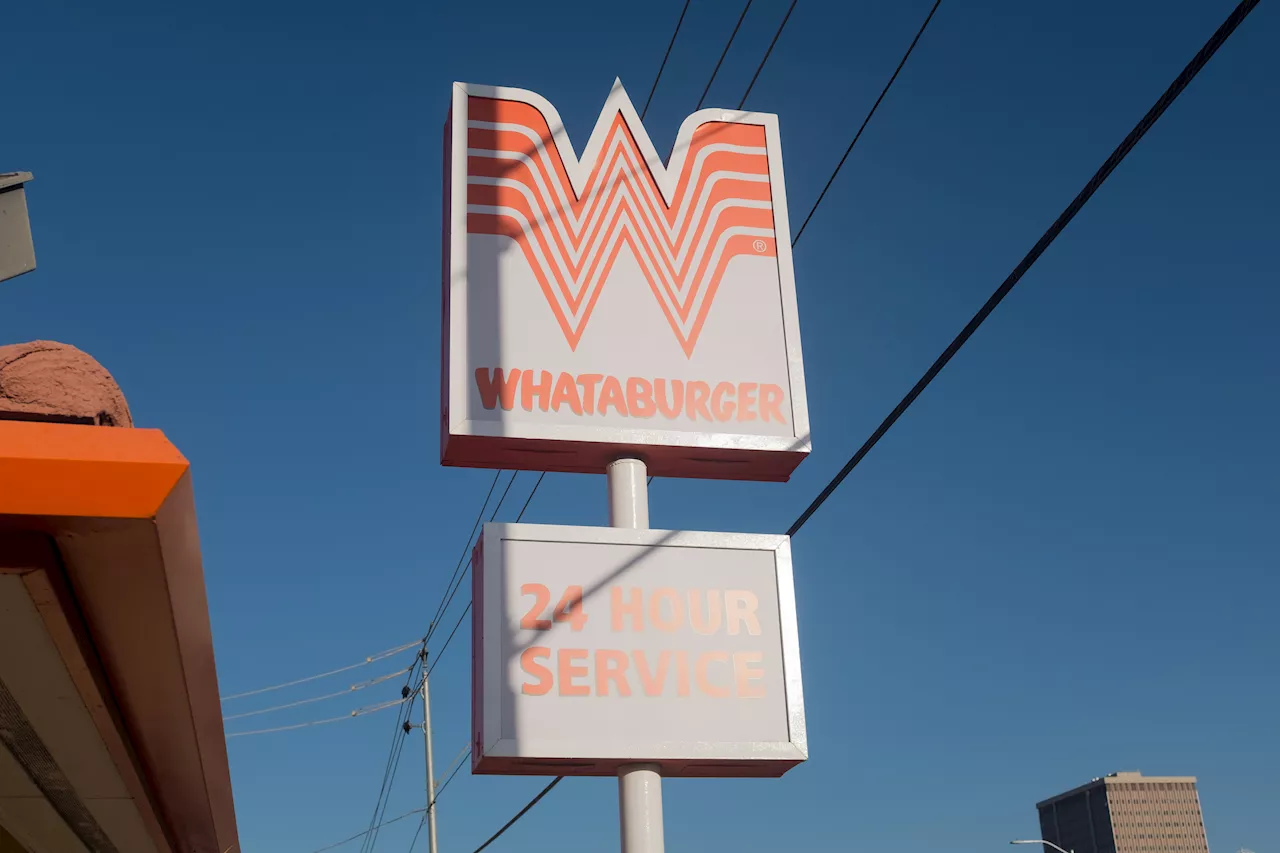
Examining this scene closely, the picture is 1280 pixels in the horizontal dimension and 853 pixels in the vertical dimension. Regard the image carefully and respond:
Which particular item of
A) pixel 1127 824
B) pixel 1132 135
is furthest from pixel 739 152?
pixel 1127 824

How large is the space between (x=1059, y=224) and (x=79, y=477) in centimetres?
372

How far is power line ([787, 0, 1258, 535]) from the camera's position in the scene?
13.6 ft

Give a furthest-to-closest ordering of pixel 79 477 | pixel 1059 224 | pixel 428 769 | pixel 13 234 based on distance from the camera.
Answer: pixel 428 769, pixel 1059 224, pixel 13 234, pixel 79 477

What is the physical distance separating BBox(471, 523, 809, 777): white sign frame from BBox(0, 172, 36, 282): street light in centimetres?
272

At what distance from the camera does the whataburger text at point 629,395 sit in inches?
256

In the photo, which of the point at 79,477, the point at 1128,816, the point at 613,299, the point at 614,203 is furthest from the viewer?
the point at 1128,816

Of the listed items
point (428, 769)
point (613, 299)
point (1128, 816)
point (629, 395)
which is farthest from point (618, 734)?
point (1128, 816)

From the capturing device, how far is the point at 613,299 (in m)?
6.93

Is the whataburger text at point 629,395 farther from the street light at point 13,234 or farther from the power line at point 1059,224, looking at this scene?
the street light at point 13,234

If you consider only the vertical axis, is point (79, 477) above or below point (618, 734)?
above

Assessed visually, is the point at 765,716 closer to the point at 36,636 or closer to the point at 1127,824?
the point at 36,636

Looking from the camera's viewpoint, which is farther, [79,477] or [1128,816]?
[1128,816]

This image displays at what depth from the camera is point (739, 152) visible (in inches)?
298

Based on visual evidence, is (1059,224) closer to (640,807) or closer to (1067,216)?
(1067,216)
